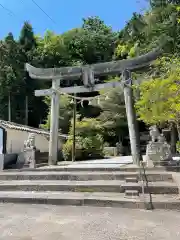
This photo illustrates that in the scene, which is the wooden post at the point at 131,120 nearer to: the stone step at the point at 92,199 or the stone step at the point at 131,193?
the stone step at the point at 131,193

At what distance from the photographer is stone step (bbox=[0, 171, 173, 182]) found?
27.0 ft

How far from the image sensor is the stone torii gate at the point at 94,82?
11766 mm

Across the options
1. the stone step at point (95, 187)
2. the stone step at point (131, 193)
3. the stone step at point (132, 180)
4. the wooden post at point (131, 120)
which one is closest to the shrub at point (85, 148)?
the wooden post at point (131, 120)

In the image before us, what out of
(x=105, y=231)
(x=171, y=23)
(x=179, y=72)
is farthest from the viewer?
(x=171, y=23)

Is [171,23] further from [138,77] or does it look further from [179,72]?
[138,77]

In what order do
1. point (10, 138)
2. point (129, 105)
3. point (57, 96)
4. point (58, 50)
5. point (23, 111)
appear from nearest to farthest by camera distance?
point (129, 105), point (57, 96), point (10, 138), point (23, 111), point (58, 50)

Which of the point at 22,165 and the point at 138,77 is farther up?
the point at 138,77

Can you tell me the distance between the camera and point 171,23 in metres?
7.46

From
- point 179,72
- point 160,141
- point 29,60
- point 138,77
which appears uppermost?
point 29,60

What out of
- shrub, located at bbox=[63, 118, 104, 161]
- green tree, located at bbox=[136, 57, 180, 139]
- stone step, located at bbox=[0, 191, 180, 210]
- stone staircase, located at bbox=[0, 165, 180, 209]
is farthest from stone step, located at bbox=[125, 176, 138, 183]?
shrub, located at bbox=[63, 118, 104, 161]

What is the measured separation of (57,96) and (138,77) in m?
4.09

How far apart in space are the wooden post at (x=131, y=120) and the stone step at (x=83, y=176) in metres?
2.67

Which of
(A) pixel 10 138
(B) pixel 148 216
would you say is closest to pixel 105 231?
(B) pixel 148 216

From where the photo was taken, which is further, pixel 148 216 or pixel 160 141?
pixel 160 141
